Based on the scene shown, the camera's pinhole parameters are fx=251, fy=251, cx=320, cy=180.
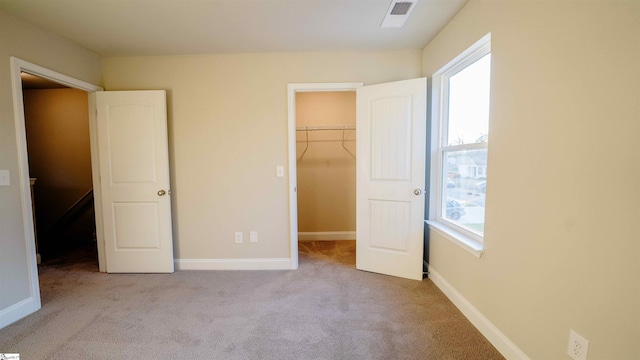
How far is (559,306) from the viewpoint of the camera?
1.22m

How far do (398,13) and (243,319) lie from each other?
2.67 m

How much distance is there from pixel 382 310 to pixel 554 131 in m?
1.63

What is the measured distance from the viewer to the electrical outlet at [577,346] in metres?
1.12

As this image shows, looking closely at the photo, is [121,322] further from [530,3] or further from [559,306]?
[530,3]

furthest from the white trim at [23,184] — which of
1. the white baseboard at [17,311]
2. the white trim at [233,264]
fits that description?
the white trim at [233,264]

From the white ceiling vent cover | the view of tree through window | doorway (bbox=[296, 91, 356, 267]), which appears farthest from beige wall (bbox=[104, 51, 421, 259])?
doorway (bbox=[296, 91, 356, 267])

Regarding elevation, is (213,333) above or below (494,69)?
below

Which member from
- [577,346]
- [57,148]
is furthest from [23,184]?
[577,346]

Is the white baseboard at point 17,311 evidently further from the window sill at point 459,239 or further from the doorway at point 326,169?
the window sill at point 459,239

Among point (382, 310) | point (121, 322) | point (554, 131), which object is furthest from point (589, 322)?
point (121, 322)

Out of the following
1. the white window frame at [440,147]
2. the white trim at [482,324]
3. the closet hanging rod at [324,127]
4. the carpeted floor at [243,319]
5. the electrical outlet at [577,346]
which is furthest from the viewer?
the closet hanging rod at [324,127]

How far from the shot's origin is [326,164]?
385 centimetres

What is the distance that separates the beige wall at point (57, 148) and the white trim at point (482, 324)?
500 centimetres

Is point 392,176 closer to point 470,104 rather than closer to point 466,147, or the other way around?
point 466,147
